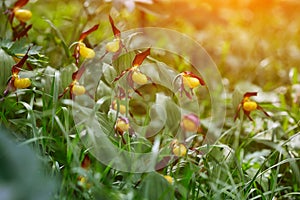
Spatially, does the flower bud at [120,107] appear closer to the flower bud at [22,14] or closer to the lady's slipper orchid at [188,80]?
the lady's slipper orchid at [188,80]

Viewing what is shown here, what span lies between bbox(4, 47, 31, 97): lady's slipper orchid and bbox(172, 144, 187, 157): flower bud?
328mm

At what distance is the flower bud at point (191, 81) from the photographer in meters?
1.17

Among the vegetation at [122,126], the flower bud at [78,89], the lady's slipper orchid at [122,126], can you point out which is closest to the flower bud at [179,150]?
the vegetation at [122,126]

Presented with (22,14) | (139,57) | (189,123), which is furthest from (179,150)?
(22,14)

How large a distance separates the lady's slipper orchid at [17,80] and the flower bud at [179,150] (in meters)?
0.33

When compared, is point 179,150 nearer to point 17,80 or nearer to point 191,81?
point 191,81

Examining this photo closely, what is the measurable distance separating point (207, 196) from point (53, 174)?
304mm

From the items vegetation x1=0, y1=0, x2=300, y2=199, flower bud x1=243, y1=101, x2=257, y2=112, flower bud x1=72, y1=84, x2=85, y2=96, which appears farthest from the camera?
flower bud x1=243, y1=101, x2=257, y2=112

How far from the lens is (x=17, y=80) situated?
1.15 m

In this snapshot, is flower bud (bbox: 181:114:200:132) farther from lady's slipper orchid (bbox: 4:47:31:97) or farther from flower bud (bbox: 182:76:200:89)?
lady's slipper orchid (bbox: 4:47:31:97)

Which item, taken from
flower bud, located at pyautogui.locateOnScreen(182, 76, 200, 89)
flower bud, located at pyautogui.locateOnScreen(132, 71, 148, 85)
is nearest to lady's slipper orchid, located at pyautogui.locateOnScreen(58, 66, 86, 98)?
flower bud, located at pyautogui.locateOnScreen(132, 71, 148, 85)

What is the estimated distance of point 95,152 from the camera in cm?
110

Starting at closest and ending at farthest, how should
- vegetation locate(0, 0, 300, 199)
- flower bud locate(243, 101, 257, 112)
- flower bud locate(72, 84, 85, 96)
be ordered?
vegetation locate(0, 0, 300, 199) < flower bud locate(72, 84, 85, 96) < flower bud locate(243, 101, 257, 112)

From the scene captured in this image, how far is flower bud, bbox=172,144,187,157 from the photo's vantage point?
3.69 ft
